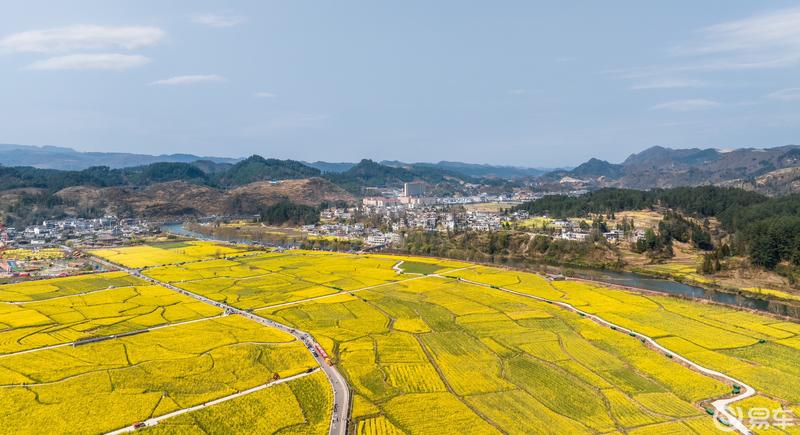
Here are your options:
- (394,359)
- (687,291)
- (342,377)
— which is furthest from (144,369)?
(687,291)

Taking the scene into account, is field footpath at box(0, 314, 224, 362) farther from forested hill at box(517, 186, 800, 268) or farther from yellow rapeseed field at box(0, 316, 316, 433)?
forested hill at box(517, 186, 800, 268)

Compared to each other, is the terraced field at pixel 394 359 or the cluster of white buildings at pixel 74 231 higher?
the terraced field at pixel 394 359

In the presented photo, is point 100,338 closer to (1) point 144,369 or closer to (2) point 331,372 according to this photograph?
(1) point 144,369

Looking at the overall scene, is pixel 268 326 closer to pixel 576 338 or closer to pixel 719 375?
pixel 576 338

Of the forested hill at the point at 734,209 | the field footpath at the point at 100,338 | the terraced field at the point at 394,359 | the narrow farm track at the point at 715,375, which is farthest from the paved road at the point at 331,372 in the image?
the forested hill at the point at 734,209

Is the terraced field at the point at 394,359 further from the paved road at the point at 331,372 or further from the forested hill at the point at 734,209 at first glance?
the forested hill at the point at 734,209

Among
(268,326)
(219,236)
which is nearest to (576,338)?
(268,326)

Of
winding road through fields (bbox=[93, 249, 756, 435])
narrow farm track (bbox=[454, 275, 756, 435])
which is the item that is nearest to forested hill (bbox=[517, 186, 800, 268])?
narrow farm track (bbox=[454, 275, 756, 435])
